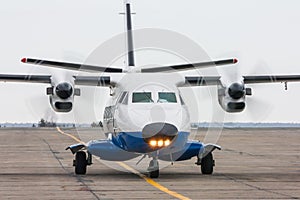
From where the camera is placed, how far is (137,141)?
17.1m

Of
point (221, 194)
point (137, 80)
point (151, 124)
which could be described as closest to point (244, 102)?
point (137, 80)

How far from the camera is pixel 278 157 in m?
27.7

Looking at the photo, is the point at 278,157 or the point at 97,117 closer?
the point at 97,117

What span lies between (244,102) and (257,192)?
22.5ft

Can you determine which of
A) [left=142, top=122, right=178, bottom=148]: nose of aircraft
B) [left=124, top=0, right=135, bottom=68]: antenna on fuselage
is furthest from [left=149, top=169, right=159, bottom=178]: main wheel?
[left=124, top=0, right=135, bottom=68]: antenna on fuselage

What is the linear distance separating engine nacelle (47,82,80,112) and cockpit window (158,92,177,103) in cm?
428

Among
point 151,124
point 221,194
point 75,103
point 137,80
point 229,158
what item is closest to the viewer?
point 221,194

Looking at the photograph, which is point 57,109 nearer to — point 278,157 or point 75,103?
point 75,103

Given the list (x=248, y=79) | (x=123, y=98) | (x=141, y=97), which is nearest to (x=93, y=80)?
(x=123, y=98)

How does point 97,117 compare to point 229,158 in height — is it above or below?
above

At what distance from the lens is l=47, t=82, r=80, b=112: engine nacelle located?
2105 centimetres

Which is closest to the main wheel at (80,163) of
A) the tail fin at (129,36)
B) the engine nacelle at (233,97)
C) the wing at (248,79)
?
the wing at (248,79)

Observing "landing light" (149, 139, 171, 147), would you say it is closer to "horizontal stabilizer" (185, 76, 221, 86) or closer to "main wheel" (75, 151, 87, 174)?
"main wheel" (75, 151, 87, 174)

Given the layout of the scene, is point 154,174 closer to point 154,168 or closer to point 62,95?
point 154,168
